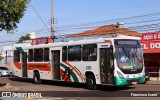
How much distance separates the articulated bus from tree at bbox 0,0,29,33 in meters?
4.36

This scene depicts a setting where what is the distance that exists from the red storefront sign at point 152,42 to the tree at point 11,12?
15.5m

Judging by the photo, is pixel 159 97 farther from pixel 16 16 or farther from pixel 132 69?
pixel 16 16

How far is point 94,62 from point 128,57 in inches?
78.8

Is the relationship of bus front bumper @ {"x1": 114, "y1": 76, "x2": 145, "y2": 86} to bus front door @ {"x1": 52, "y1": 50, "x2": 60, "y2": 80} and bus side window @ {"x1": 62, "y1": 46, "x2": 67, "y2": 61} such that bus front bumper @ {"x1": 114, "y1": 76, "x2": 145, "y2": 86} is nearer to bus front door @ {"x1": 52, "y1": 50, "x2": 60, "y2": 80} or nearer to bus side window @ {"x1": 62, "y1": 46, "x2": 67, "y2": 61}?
bus side window @ {"x1": 62, "y1": 46, "x2": 67, "y2": 61}

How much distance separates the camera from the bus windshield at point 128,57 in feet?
64.7

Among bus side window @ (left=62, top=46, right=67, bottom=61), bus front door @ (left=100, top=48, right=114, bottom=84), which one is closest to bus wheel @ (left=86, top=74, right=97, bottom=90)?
bus front door @ (left=100, top=48, right=114, bottom=84)

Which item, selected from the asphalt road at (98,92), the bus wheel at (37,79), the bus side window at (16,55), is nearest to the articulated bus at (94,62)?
the bus wheel at (37,79)

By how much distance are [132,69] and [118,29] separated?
39.7 meters

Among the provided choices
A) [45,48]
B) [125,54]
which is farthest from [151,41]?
[125,54]

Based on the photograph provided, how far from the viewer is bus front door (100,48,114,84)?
19.8m

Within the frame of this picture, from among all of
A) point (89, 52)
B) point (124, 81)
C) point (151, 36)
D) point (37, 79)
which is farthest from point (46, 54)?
point (151, 36)

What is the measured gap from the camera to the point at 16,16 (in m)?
19.7

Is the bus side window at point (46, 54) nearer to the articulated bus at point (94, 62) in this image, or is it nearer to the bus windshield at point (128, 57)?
the articulated bus at point (94, 62)

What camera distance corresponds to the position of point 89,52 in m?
21.4
